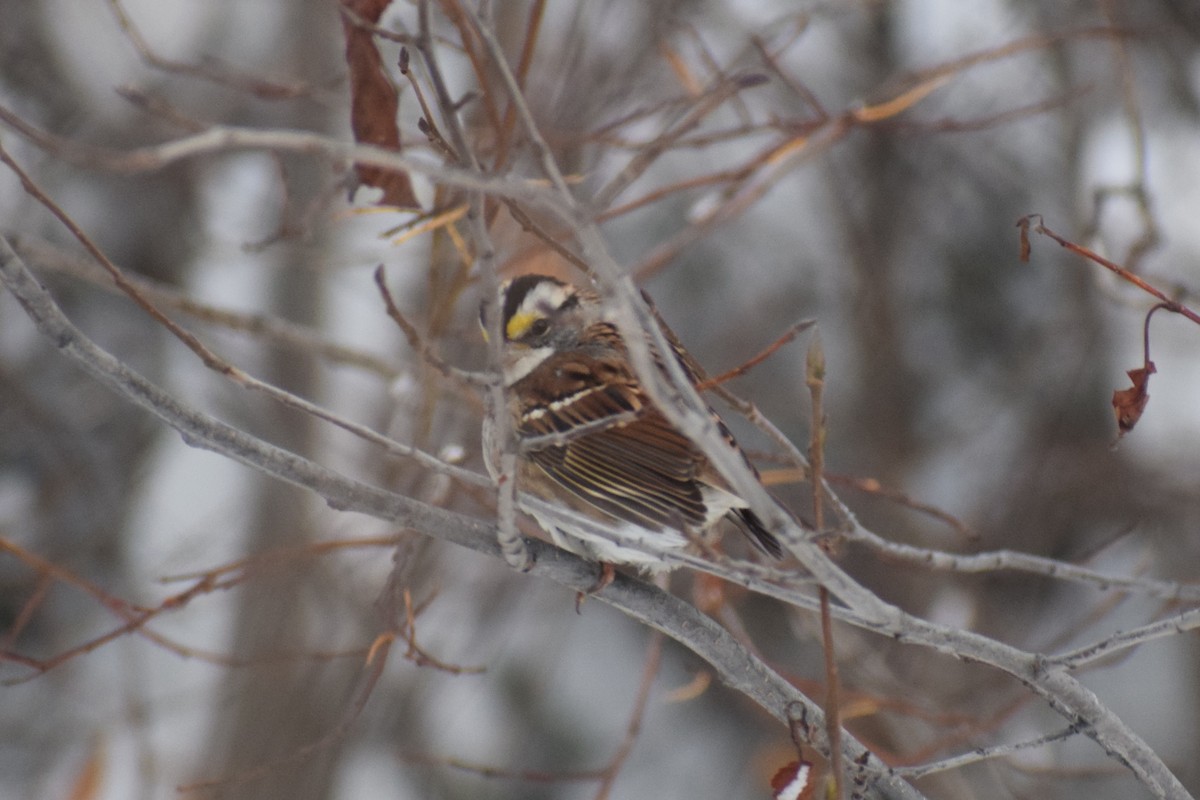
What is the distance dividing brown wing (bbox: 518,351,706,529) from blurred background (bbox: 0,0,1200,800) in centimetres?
133

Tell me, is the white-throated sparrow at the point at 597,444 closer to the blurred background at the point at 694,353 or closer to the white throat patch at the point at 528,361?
the white throat patch at the point at 528,361

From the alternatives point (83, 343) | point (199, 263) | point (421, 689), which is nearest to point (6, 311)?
point (199, 263)

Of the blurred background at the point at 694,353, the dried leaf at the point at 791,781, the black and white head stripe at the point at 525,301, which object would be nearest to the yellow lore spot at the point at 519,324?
the black and white head stripe at the point at 525,301

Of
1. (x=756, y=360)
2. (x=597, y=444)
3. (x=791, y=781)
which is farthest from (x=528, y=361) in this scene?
(x=791, y=781)

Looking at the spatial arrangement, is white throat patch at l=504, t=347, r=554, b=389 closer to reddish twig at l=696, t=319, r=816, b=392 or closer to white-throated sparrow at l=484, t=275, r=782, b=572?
white-throated sparrow at l=484, t=275, r=782, b=572

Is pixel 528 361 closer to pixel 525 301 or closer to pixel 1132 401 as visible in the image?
pixel 525 301

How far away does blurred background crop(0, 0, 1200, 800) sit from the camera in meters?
5.79

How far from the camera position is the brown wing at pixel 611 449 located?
9.34 ft

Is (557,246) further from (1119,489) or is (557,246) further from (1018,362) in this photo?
(1018,362)

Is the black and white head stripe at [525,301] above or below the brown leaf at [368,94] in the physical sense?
above

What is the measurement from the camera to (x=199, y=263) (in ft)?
25.2

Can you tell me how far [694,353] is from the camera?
7.68m

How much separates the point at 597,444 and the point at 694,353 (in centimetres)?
460

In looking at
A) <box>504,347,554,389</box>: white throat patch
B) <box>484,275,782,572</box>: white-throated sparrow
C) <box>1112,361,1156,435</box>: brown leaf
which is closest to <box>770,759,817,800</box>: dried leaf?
<box>484,275,782,572</box>: white-throated sparrow
